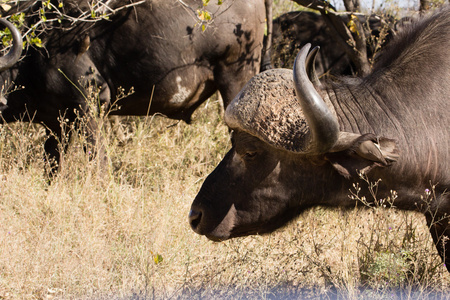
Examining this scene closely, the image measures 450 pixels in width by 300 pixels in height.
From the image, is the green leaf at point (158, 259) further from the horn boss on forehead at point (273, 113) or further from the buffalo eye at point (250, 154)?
the horn boss on forehead at point (273, 113)

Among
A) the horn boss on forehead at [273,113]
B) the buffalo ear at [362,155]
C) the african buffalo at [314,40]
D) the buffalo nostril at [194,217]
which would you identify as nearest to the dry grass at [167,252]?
the buffalo nostril at [194,217]

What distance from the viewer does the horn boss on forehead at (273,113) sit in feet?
9.82

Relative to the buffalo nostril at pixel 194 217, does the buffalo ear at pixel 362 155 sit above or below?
above

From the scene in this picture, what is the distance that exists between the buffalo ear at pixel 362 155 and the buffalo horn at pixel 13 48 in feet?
10.6

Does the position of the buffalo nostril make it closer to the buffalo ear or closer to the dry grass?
the dry grass

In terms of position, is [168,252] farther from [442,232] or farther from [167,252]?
[442,232]

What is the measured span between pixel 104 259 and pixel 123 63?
2.54 meters

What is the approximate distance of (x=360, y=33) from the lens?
6.62 m

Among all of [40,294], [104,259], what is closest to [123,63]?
[104,259]

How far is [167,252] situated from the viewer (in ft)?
13.3

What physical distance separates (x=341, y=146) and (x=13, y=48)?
3415mm

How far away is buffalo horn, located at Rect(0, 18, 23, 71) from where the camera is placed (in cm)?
490

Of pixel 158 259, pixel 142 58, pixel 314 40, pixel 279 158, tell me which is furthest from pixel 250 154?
pixel 314 40

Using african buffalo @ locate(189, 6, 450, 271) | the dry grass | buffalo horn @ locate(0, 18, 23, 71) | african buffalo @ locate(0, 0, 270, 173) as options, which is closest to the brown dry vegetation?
the dry grass
